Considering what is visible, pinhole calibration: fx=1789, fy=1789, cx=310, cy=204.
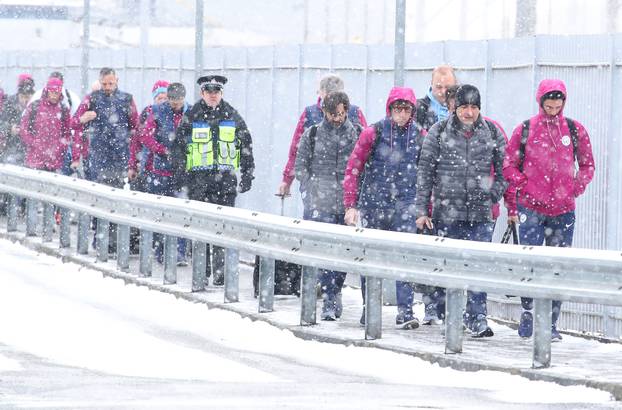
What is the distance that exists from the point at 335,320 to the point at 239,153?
135 inches

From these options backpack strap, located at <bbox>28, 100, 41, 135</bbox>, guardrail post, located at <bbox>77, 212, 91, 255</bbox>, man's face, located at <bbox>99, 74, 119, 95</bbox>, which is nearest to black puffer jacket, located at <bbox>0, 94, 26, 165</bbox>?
backpack strap, located at <bbox>28, 100, 41, 135</bbox>

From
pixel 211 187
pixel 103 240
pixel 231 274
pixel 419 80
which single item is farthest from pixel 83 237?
pixel 231 274

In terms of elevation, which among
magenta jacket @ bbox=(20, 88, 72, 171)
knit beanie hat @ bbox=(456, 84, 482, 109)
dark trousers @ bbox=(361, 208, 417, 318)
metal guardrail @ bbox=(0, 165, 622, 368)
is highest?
knit beanie hat @ bbox=(456, 84, 482, 109)

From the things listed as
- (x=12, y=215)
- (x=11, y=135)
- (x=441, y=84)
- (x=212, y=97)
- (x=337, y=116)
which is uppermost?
(x=441, y=84)

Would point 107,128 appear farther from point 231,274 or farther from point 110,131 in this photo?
point 231,274

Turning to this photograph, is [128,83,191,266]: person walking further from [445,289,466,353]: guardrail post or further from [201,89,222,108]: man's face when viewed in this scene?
[445,289,466,353]: guardrail post

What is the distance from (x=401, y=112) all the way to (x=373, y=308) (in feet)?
5.71

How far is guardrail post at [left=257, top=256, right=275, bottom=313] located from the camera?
14.0 metres

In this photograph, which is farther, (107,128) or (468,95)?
(107,128)

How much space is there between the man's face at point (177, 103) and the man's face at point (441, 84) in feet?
15.7

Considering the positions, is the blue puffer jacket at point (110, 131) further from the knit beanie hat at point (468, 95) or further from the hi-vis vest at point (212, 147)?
the knit beanie hat at point (468, 95)

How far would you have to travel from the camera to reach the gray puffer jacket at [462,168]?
41.9 feet

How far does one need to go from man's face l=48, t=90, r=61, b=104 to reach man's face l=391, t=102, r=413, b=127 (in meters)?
9.16

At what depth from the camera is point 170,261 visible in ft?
52.7
